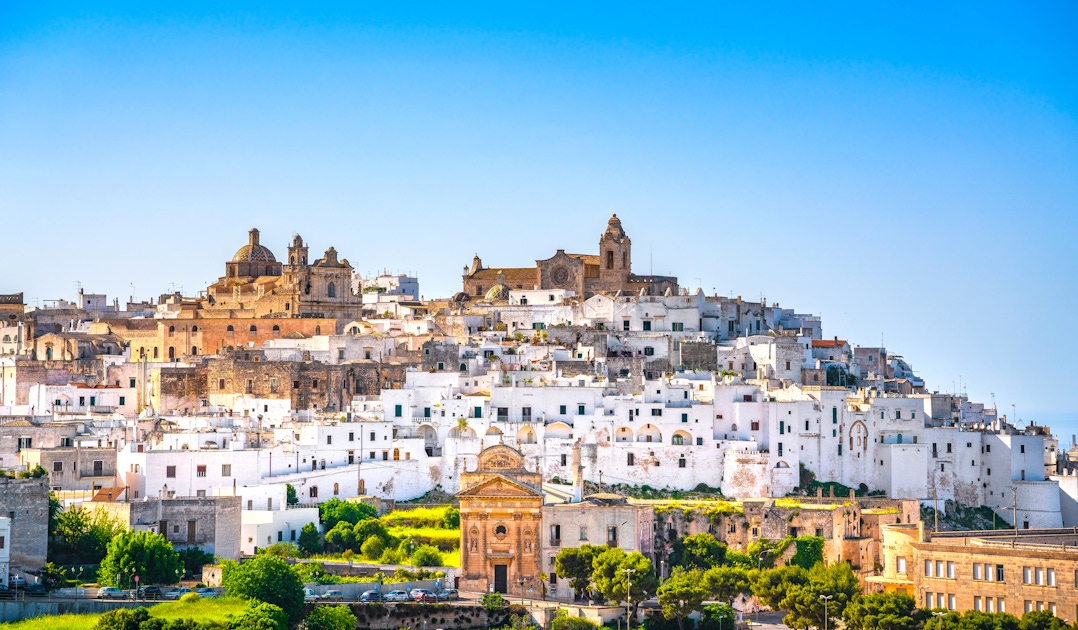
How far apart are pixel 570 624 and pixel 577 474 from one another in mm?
11559

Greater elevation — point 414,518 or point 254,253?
point 254,253

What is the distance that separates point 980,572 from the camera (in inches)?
2419

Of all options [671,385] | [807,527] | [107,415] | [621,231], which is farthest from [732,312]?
[107,415]

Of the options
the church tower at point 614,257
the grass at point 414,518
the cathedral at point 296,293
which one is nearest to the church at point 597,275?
the church tower at point 614,257

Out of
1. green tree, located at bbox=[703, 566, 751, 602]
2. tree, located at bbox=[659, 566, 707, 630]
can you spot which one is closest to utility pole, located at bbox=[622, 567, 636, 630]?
tree, located at bbox=[659, 566, 707, 630]

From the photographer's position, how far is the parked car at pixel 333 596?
5909 cm

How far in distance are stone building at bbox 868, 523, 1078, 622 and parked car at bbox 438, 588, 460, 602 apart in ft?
44.1

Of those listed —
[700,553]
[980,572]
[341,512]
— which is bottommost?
[980,572]

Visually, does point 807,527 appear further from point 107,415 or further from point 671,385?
point 107,415

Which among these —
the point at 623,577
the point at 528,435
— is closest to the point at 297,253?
the point at 528,435

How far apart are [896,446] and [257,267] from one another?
3445 cm

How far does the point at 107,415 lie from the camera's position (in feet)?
248

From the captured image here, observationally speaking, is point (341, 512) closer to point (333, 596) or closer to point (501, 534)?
point (501, 534)

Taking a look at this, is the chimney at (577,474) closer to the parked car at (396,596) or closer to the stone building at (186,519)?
the parked car at (396,596)
